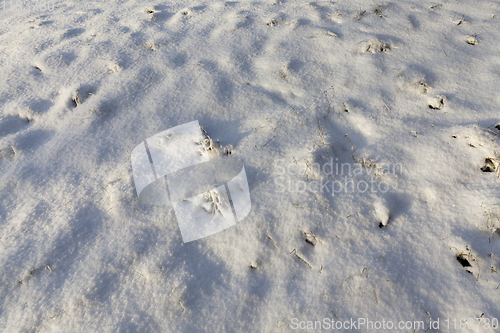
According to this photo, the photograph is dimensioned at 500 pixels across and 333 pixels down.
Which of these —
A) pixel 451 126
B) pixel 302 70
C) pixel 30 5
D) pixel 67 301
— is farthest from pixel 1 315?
pixel 30 5

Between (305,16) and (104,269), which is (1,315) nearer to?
(104,269)
